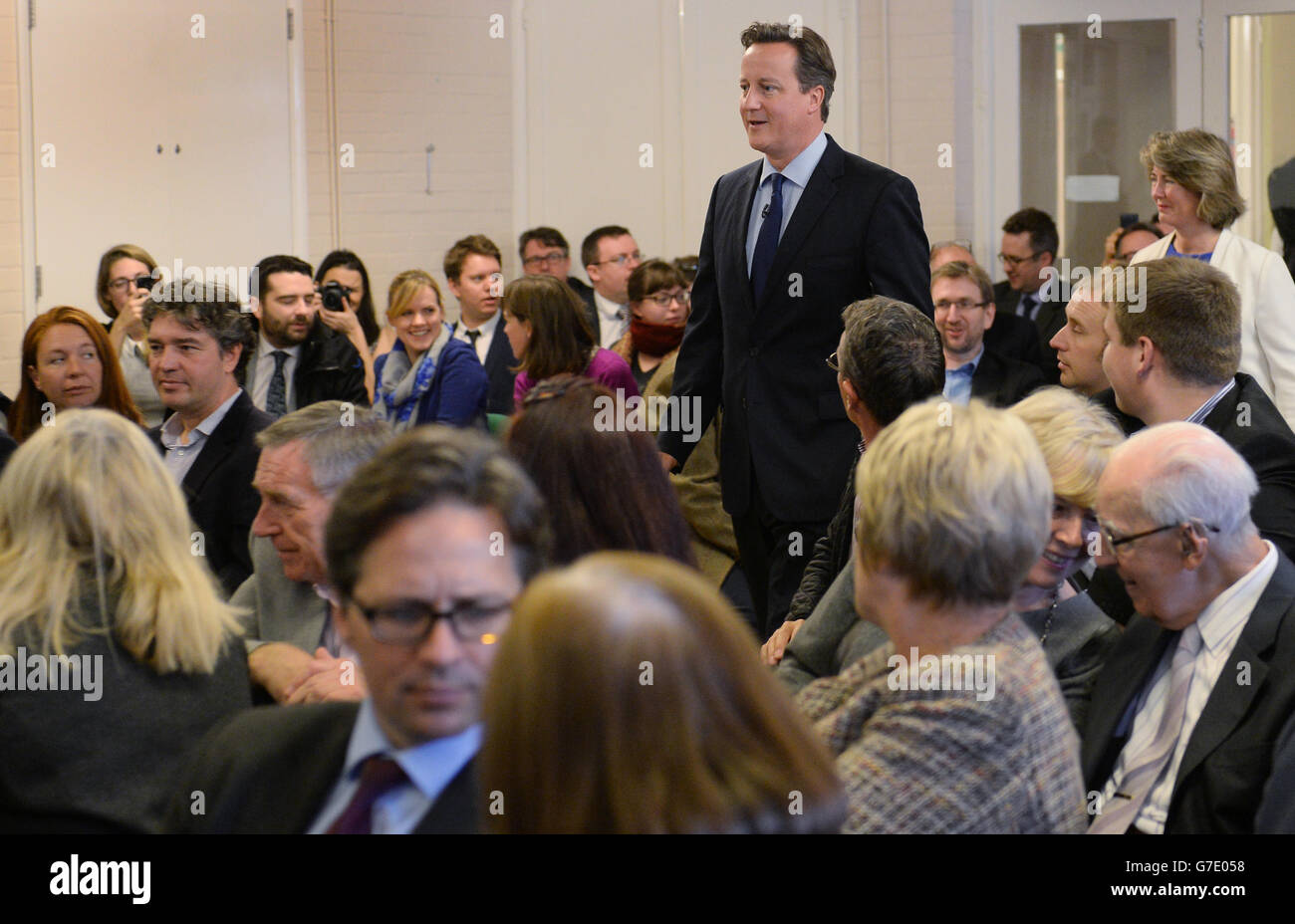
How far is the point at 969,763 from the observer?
5.13 feet

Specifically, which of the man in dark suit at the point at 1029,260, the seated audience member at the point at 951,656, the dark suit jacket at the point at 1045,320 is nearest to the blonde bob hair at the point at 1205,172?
the dark suit jacket at the point at 1045,320

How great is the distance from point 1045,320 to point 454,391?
106 inches

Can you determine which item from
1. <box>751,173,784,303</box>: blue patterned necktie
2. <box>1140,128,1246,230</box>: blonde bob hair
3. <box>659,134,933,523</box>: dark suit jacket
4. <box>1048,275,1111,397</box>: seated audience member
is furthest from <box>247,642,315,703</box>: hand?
<box>1140,128,1246,230</box>: blonde bob hair

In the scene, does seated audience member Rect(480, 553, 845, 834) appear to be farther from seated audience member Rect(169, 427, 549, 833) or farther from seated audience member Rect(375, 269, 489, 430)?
seated audience member Rect(375, 269, 489, 430)

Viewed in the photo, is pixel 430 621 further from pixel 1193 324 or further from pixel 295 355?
pixel 295 355

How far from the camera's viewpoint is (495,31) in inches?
281

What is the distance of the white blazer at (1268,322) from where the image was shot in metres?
3.87

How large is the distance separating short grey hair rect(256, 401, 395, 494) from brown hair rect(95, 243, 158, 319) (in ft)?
12.1

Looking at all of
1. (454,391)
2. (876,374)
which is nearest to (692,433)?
(876,374)

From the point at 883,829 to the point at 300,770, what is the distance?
0.60 metres

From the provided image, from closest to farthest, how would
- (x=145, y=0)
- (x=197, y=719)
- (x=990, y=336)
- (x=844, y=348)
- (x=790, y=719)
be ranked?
(x=790, y=719), (x=197, y=719), (x=844, y=348), (x=990, y=336), (x=145, y=0)

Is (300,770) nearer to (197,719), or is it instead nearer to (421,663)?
(421,663)
